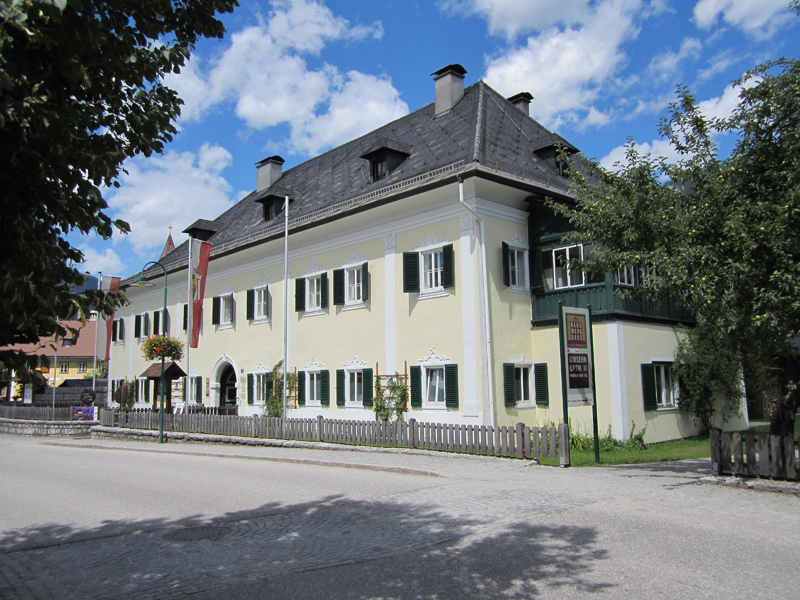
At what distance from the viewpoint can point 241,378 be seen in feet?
87.1

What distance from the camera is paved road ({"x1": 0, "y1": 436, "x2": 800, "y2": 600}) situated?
5.45m

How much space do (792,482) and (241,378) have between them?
68.7 ft

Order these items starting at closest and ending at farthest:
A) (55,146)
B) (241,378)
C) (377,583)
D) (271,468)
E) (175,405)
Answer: (55,146) < (377,583) < (271,468) < (241,378) < (175,405)

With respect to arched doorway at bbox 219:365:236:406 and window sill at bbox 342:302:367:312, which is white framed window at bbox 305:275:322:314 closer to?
window sill at bbox 342:302:367:312

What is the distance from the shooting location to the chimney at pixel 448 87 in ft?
77.5

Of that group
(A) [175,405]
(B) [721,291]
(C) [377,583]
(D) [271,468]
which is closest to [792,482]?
(B) [721,291]

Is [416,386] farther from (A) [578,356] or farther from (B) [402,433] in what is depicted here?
(A) [578,356]

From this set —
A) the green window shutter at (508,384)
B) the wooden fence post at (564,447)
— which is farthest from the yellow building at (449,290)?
the wooden fence post at (564,447)

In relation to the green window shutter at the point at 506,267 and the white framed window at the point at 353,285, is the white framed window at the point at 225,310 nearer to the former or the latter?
the white framed window at the point at 353,285

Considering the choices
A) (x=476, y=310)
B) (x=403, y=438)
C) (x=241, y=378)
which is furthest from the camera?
(x=241, y=378)

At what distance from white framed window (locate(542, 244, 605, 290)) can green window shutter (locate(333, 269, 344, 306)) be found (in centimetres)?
691

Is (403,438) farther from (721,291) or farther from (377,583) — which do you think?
(377,583)

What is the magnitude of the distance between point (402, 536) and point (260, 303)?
19.9m

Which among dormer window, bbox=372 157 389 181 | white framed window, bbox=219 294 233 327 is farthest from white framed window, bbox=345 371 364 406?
white framed window, bbox=219 294 233 327
